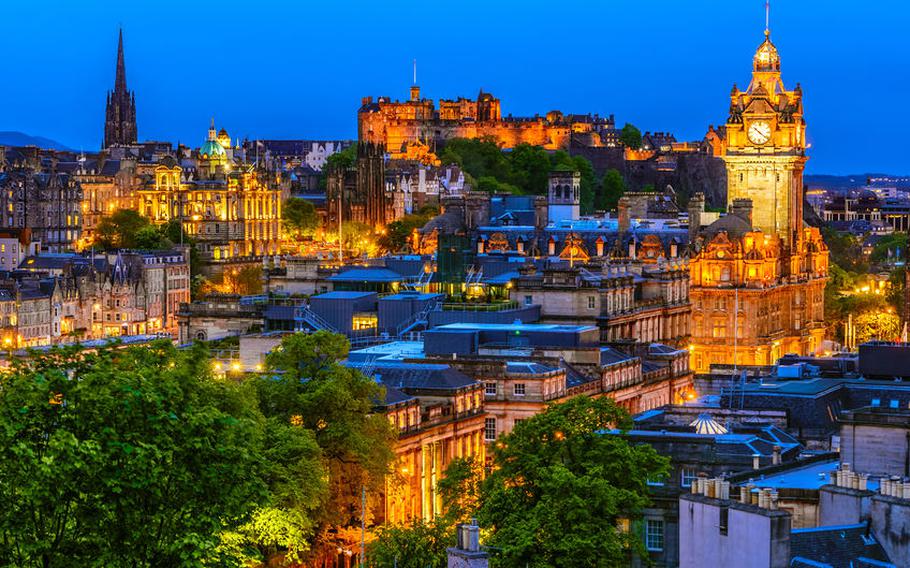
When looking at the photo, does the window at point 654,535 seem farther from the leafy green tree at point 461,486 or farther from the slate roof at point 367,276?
the slate roof at point 367,276

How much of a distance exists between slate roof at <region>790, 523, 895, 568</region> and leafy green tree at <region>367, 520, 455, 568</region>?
15.3 metres

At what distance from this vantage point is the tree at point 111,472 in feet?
163

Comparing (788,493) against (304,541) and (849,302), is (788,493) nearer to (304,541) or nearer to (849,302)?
Answer: (304,541)

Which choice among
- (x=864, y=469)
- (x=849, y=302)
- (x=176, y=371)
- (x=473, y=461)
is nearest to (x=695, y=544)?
(x=864, y=469)

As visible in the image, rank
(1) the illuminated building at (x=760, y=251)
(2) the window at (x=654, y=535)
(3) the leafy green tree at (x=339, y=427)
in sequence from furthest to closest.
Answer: (1) the illuminated building at (x=760, y=251) → (3) the leafy green tree at (x=339, y=427) → (2) the window at (x=654, y=535)

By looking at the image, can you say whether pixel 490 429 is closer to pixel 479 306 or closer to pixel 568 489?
pixel 479 306

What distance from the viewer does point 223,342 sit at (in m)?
112

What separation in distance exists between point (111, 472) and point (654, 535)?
22.5m

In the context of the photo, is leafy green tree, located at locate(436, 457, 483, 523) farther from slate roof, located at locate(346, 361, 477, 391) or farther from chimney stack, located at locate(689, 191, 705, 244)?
chimney stack, located at locate(689, 191, 705, 244)

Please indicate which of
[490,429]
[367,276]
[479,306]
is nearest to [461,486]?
[490,429]

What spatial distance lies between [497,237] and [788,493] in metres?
119

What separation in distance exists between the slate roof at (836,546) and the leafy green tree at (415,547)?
15.3 metres

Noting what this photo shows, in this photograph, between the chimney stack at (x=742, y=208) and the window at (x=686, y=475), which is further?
the chimney stack at (x=742, y=208)

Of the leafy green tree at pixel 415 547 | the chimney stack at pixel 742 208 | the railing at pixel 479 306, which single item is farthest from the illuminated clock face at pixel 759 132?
the leafy green tree at pixel 415 547
